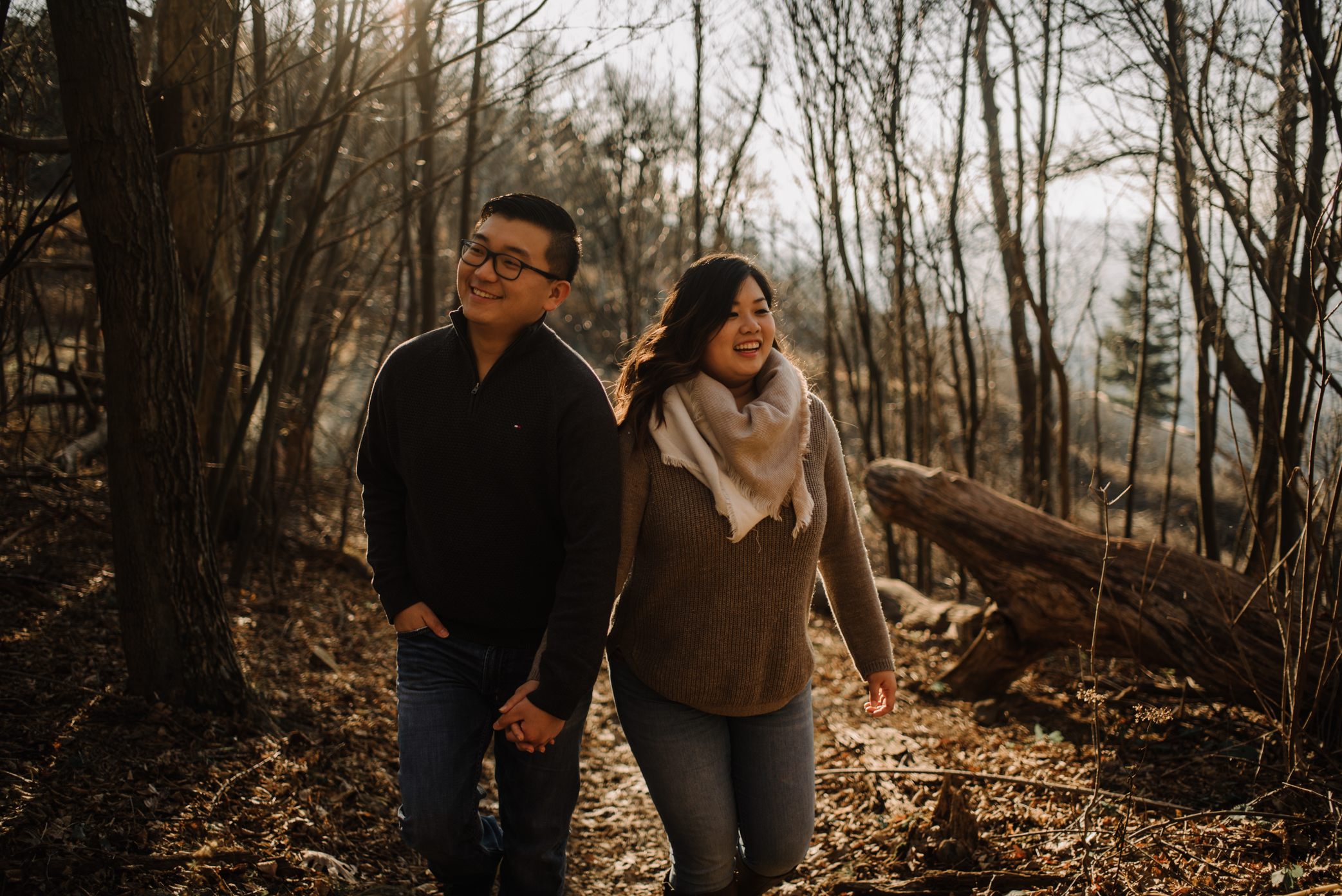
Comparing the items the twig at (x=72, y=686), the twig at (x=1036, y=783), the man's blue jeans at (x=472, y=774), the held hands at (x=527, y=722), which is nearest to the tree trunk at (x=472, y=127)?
the man's blue jeans at (x=472, y=774)

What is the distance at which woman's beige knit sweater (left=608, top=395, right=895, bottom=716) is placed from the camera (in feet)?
7.24

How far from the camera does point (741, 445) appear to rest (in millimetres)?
2230

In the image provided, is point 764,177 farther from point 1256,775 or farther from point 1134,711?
point 1256,775

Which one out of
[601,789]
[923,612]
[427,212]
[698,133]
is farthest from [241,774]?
[698,133]

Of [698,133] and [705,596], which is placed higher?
[698,133]

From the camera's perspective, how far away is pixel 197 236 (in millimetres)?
5645

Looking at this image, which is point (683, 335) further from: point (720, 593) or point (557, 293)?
point (720, 593)

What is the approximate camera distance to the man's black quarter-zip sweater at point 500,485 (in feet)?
7.00

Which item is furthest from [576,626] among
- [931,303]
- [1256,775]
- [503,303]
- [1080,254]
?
[1080,254]

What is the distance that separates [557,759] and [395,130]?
26.0 ft

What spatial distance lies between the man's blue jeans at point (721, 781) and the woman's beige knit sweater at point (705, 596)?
0.07m

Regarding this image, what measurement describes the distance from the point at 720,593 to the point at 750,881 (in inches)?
35.6

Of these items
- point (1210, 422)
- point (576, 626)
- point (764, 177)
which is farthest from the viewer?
point (764, 177)

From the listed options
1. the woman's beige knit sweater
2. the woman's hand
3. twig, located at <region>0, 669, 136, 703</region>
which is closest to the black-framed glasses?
the woman's beige knit sweater
